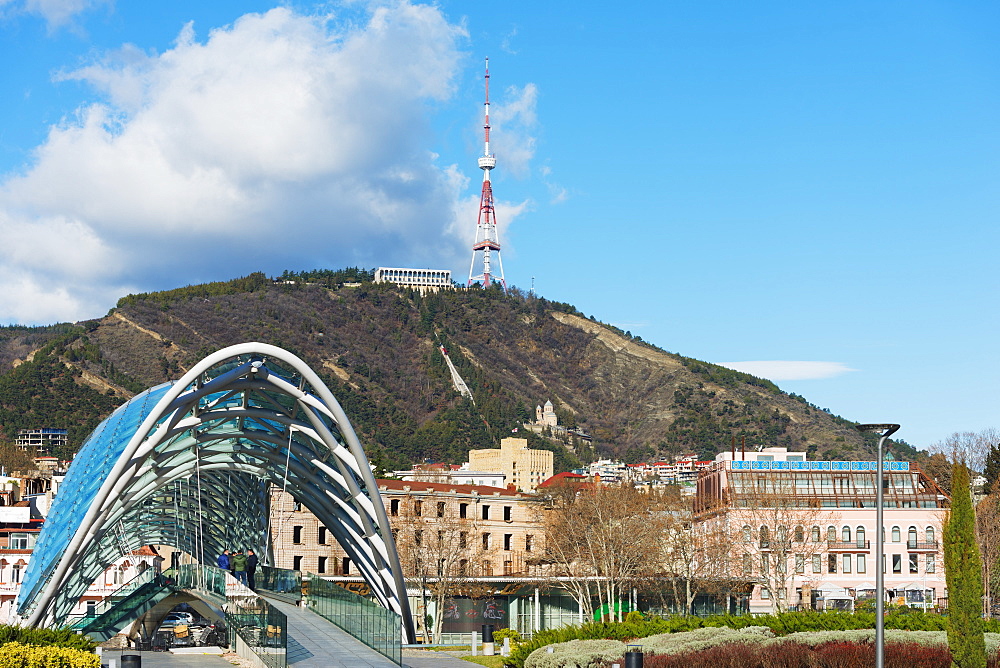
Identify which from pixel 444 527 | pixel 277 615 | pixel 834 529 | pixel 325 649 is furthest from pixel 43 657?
pixel 834 529

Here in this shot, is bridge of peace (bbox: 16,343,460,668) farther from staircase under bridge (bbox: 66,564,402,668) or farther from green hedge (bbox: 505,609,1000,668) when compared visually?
green hedge (bbox: 505,609,1000,668)

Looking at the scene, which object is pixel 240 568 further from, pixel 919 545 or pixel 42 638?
pixel 919 545

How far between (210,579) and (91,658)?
17883mm

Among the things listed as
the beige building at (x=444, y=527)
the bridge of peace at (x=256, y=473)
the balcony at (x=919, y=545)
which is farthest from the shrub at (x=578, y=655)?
the balcony at (x=919, y=545)

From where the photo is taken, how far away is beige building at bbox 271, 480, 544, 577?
87.4 m

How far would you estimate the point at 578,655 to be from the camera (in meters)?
31.7

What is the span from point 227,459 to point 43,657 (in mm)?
24411

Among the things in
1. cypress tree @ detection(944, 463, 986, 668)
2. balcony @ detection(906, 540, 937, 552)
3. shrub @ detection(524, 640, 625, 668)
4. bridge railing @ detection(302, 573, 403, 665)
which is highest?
cypress tree @ detection(944, 463, 986, 668)

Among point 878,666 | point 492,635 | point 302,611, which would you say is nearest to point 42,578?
point 302,611

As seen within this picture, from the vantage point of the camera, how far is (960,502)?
28922mm

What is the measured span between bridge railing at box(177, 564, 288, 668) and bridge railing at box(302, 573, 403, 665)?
2324 millimetres

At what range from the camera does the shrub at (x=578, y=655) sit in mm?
31453

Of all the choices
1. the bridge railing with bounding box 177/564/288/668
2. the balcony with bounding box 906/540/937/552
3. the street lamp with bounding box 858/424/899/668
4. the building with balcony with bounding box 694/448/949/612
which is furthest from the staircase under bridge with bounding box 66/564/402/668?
the balcony with bounding box 906/540/937/552

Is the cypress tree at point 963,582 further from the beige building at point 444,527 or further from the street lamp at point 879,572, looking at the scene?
the beige building at point 444,527
